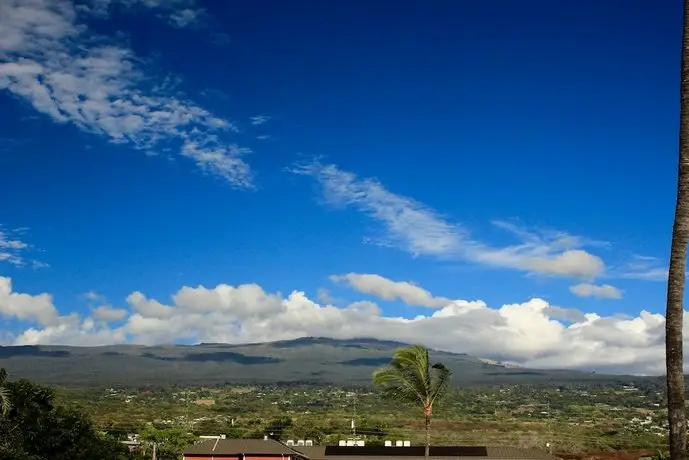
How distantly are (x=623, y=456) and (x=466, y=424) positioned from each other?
3723 cm

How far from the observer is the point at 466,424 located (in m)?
94.9

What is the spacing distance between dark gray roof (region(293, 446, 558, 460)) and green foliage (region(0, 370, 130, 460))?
23681mm

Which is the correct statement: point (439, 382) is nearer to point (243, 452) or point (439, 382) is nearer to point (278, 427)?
point (243, 452)

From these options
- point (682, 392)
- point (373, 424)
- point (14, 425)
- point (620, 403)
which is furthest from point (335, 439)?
point (620, 403)

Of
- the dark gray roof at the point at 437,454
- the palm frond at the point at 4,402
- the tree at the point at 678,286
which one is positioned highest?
the tree at the point at 678,286

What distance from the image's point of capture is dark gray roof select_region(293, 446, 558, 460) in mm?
49125

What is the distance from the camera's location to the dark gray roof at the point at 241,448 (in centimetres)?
4847

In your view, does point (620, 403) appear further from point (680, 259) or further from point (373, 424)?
point (680, 259)

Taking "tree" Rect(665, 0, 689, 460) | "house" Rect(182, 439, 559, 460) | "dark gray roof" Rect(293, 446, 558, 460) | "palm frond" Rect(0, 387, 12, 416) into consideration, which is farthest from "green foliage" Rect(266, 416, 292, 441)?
"tree" Rect(665, 0, 689, 460)

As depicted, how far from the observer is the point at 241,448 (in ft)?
162

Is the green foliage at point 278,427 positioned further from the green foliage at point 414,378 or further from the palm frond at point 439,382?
the palm frond at point 439,382

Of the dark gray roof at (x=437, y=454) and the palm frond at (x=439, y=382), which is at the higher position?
the palm frond at (x=439, y=382)

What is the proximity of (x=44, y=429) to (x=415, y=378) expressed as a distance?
13.8m

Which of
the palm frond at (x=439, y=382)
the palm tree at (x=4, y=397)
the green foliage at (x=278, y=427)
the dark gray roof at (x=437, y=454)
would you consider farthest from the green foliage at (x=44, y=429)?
the green foliage at (x=278, y=427)
